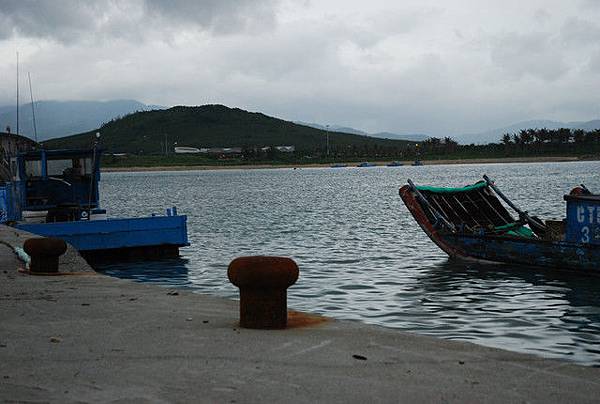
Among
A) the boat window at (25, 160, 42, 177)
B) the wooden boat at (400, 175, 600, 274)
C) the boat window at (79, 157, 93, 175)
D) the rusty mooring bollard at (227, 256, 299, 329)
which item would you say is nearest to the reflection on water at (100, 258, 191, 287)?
the boat window at (79, 157, 93, 175)

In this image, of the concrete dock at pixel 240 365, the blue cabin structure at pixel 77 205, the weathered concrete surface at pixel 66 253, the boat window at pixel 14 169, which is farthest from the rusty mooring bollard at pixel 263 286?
the boat window at pixel 14 169

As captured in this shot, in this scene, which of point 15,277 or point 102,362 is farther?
point 15,277

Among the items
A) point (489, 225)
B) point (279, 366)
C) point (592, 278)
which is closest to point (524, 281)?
point (592, 278)

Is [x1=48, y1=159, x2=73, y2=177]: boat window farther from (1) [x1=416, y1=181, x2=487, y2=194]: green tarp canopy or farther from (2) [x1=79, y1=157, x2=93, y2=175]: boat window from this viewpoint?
(1) [x1=416, y1=181, x2=487, y2=194]: green tarp canopy

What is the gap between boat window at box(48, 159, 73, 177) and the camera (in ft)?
74.1

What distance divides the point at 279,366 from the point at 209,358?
0.74 m

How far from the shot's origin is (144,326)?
8.74m

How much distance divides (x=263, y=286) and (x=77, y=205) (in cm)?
1548

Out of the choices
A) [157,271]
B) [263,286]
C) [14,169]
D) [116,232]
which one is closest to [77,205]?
[116,232]

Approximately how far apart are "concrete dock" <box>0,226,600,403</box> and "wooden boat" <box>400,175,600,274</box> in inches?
421

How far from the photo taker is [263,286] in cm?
830

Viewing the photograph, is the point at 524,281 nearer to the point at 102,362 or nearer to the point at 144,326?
the point at 144,326

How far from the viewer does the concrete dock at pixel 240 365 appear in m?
5.96

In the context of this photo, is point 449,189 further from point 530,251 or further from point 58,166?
point 58,166
